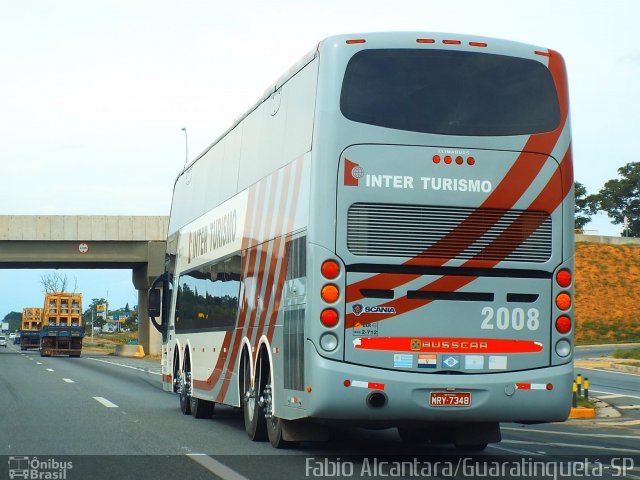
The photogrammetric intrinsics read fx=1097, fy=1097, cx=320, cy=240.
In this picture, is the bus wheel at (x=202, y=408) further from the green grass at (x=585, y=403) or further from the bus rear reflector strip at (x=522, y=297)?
the green grass at (x=585, y=403)

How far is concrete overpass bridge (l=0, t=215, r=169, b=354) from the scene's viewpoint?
2352 inches

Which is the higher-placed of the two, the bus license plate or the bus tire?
the bus license plate

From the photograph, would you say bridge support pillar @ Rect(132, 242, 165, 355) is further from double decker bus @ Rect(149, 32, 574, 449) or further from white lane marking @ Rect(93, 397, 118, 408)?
double decker bus @ Rect(149, 32, 574, 449)

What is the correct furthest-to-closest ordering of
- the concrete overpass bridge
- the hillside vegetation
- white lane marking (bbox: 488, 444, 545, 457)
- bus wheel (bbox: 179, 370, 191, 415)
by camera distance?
the hillside vegetation
the concrete overpass bridge
bus wheel (bbox: 179, 370, 191, 415)
white lane marking (bbox: 488, 444, 545, 457)

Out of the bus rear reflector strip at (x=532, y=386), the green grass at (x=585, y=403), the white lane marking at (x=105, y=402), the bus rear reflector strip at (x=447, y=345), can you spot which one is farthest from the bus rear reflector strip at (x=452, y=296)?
the green grass at (x=585, y=403)

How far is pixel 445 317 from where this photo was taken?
10.7m

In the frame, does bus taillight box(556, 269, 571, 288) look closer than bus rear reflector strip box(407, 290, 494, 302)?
No

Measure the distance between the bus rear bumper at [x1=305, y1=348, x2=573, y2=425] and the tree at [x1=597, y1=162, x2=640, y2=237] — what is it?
114 m

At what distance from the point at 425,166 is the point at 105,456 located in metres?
4.46

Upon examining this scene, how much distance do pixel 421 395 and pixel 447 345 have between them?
1.85ft

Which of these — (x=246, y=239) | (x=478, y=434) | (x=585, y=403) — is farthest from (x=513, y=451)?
(x=585, y=403)

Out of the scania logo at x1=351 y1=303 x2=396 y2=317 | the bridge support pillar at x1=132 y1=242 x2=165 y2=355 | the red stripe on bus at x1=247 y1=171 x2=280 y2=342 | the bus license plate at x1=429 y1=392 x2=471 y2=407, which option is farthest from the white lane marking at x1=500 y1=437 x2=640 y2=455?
the bridge support pillar at x1=132 y1=242 x2=165 y2=355

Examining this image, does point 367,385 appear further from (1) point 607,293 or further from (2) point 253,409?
(1) point 607,293

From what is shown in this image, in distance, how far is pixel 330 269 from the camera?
10.6 metres
